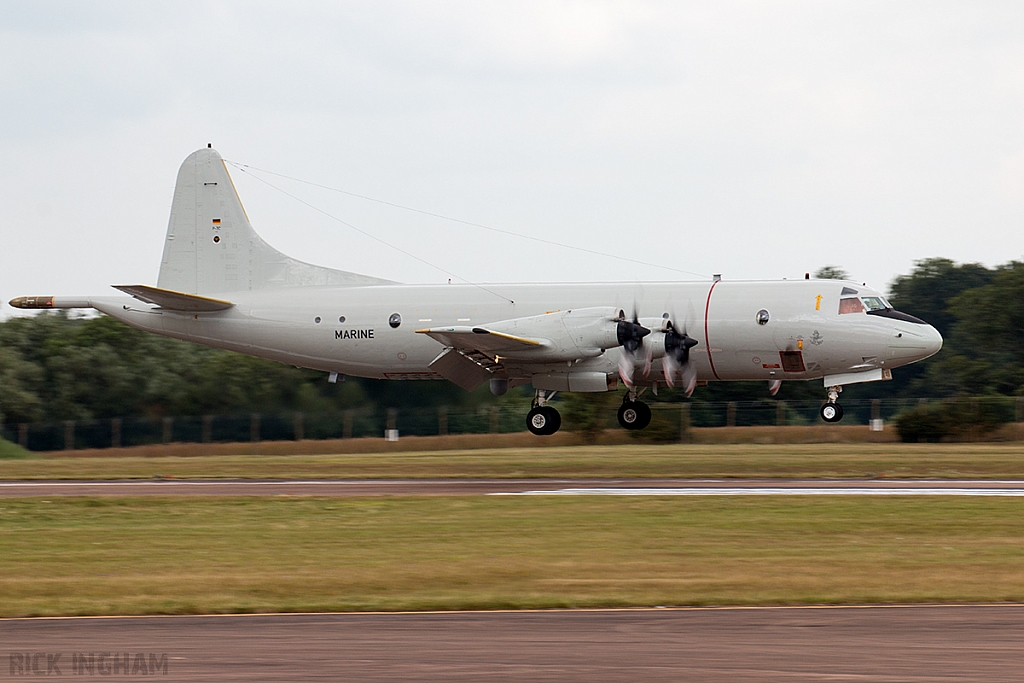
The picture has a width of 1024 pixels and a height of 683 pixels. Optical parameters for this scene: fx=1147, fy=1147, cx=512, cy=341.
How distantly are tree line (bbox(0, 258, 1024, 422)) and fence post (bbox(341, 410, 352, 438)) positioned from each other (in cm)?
65

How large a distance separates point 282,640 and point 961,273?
79853 mm

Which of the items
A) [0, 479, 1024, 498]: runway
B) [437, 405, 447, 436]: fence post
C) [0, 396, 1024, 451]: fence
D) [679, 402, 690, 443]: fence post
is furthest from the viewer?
[679, 402, 690, 443]: fence post

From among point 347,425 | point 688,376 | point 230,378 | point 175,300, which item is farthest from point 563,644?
point 230,378

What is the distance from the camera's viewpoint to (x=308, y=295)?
3466 cm

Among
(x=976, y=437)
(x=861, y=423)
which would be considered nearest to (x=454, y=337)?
(x=976, y=437)

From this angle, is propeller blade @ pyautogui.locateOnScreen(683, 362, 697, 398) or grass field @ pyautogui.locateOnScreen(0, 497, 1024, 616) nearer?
grass field @ pyautogui.locateOnScreen(0, 497, 1024, 616)

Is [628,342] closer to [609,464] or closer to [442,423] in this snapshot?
[609,464]

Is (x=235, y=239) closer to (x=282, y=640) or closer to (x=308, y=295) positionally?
(x=308, y=295)

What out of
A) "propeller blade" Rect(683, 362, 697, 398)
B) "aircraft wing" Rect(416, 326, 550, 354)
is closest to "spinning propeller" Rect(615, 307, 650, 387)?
"propeller blade" Rect(683, 362, 697, 398)

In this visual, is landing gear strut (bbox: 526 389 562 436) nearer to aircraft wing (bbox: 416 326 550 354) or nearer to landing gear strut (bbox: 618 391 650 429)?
landing gear strut (bbox: 618 391 650 429)

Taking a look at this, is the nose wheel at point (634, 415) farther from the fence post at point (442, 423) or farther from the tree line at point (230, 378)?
the fence post at point (442, 423)

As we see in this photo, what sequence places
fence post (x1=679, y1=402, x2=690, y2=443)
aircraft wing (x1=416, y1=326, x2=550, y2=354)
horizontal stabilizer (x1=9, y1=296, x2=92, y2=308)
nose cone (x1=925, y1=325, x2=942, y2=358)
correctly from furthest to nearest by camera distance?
fence post (x1=679, y1=402, x2=690, y2=443) → horizontal stabilizer (x1=9, y1=296, x2=92, y2=308) → nose cone (x1=925, y1=325, x2=942, y2=358) → aircraft wing (x1=416, y1=326, x2=550, y2=354)

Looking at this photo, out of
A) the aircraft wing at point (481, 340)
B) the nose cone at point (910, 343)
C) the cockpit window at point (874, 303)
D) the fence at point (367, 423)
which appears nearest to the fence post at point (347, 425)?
the fence at point (367, 423)

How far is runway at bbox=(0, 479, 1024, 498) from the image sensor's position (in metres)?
23.9
